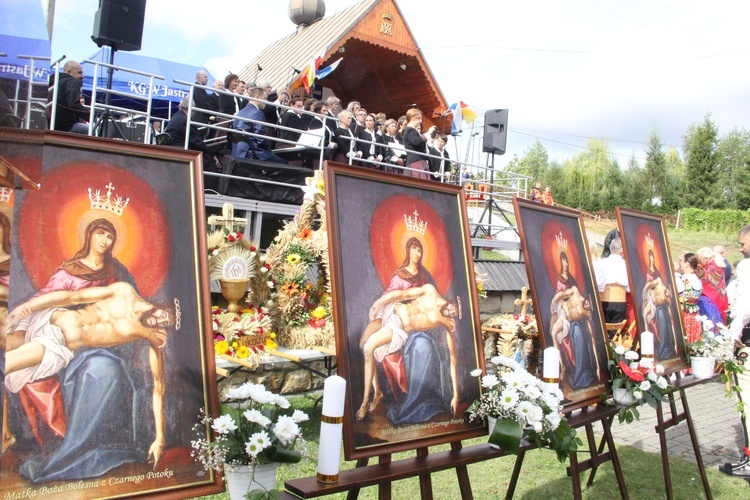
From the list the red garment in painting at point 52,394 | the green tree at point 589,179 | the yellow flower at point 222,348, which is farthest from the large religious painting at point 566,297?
the green tree at point 589,179

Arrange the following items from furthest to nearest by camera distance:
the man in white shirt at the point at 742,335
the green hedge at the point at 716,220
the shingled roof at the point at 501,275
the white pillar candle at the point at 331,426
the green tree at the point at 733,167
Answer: the green tree at the point at 733,167
the green hedge at the point at 716,220
the shingled roof at the point at 501,275
the man in white shirt at the point at 742,335
the white pillar candle at the point at 331,426

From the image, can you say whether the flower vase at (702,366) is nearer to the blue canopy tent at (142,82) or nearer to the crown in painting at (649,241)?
the crown in painting at (649,241)

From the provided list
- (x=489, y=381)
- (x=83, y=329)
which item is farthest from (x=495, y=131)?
(x=83, y=329)

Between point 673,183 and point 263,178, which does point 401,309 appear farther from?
point 673,183

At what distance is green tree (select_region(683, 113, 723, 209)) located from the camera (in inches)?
1704

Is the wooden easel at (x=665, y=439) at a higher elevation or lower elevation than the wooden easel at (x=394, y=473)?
lower

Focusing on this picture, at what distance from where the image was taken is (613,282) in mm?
8141

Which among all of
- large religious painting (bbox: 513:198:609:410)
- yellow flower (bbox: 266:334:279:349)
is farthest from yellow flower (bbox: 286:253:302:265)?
large religious painting (bbox: 513:198:609:410)

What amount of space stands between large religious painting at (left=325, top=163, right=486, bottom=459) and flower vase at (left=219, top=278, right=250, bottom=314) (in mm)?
2609

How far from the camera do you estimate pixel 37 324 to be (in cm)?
176

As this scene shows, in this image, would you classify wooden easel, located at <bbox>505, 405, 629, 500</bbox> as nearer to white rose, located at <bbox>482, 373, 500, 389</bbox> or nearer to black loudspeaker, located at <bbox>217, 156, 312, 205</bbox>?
white rose, located at <bbox>482, 373, 500, 389</bbox>

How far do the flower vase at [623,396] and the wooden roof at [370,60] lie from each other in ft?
37.8

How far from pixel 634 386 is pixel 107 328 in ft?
10.0

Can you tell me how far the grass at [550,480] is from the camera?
14.4ft
